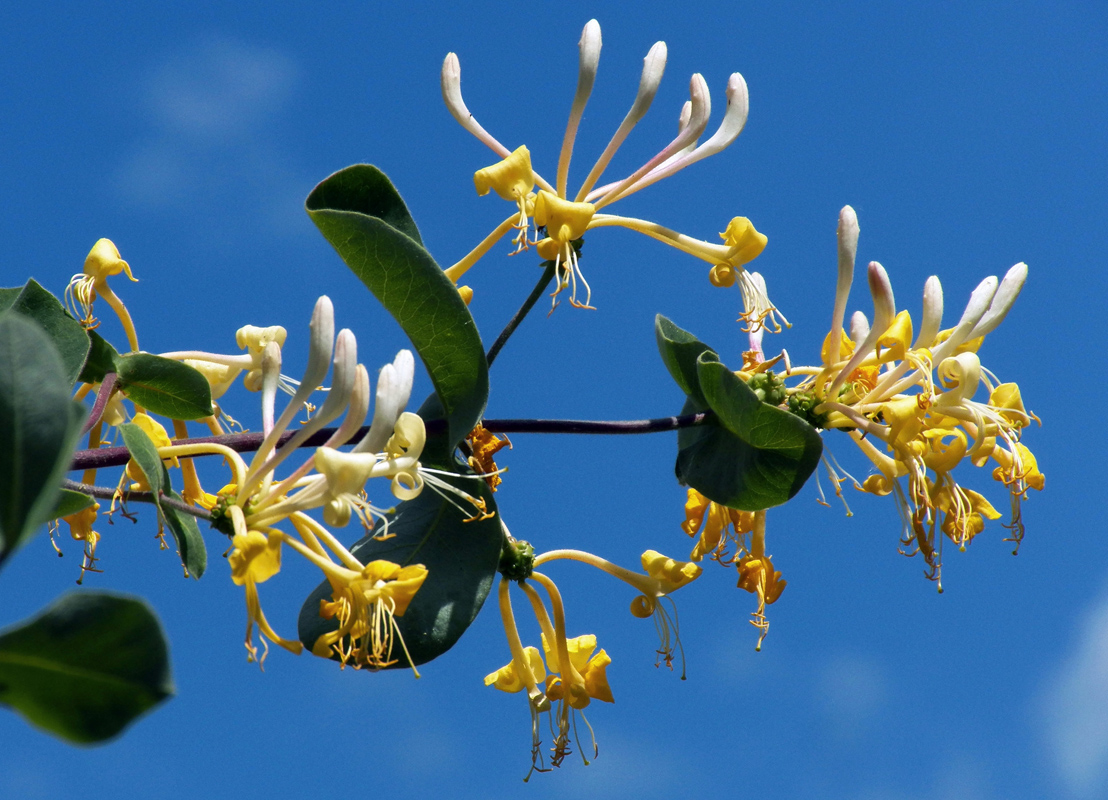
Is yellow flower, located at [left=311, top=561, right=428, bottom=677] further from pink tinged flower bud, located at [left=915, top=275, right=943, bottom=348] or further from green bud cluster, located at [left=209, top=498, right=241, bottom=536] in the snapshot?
pink tinged flower bud, located at [left=915, top=275, right=943, bottom=348]

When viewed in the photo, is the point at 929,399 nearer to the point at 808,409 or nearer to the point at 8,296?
the point at 808,409

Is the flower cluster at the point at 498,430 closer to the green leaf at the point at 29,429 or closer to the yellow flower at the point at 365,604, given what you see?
the yellow flower at the point at 365,604

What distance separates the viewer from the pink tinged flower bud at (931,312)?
1.68m

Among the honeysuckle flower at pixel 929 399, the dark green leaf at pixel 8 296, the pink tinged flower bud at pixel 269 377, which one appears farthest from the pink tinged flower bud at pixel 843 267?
the dark green leaf at pixel 8 296

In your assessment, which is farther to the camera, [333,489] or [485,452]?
[485,452]

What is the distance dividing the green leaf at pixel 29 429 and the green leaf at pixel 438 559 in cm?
75

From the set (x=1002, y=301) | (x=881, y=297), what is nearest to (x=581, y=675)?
(x=881, y=297)

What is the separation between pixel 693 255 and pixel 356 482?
0.78 meters

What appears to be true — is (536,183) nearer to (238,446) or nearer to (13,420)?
(238,446)

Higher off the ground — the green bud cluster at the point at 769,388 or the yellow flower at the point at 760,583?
the green bud cluster at the point at 769,388

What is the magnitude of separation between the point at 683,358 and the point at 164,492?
29.4 inches

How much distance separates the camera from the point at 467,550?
1.55 m

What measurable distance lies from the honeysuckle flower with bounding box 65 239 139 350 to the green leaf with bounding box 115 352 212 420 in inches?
11.5

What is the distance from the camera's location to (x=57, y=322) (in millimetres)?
1491
